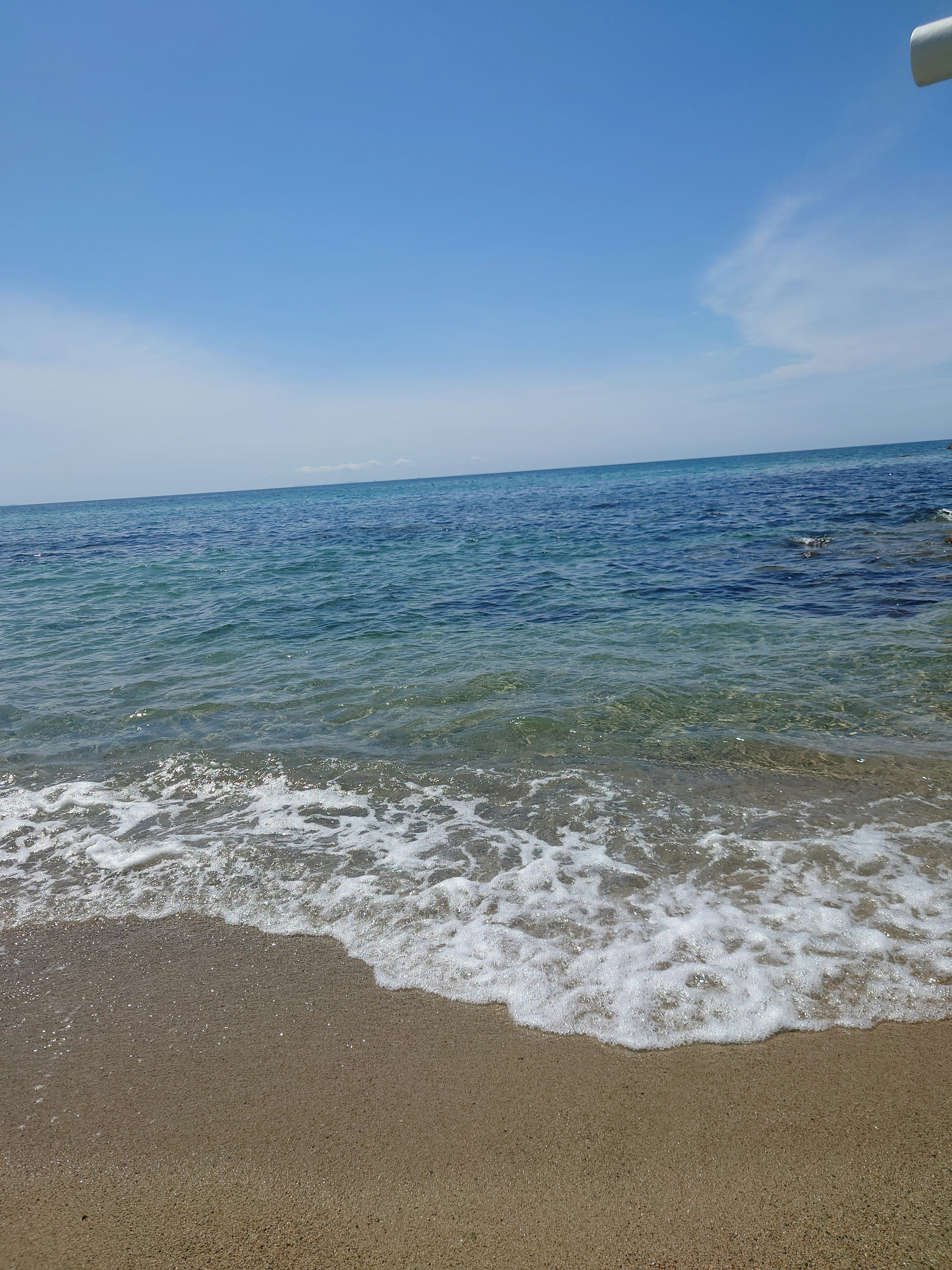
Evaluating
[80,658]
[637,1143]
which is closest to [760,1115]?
[637,1143]

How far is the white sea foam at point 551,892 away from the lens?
9.83ft

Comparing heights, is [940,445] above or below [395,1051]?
above

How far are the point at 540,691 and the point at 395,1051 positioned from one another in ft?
15.6

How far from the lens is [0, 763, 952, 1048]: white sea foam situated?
2996 millimetres

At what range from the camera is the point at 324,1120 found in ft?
8.13

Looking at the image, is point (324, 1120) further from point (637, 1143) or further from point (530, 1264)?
point (637, 1143)

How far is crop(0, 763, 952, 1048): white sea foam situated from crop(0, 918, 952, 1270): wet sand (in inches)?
9.1

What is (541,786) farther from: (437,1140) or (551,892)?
(437,1140)

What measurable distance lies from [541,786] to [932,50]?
4.58m

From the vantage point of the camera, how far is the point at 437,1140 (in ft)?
7.82

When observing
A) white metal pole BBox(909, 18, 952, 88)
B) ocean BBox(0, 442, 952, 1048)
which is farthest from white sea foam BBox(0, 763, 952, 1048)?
white metal pole BBox(909, 18, 952, 88)

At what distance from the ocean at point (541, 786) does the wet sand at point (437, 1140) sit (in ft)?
0.83

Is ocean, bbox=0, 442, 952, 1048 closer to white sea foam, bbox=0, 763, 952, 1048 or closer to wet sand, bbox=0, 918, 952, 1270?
white sea foam, bbox=0, 763, 952, 1048

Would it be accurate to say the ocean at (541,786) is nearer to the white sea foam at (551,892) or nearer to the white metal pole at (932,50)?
the white sea foam at (551,892)
